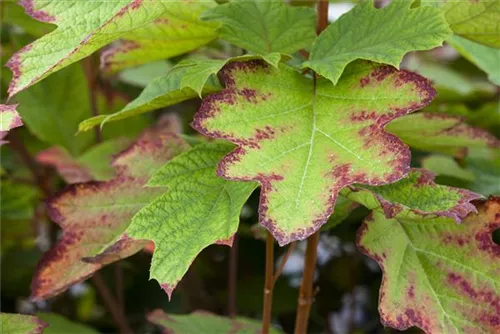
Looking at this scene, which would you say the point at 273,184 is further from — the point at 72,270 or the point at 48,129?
the point at 48,129

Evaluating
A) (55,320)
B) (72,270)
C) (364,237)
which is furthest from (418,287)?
(55,320)

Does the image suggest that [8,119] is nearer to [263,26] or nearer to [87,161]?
[263,26]

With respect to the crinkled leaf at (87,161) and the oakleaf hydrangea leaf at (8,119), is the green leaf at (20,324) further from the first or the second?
the crinkled leaf at (87,161)

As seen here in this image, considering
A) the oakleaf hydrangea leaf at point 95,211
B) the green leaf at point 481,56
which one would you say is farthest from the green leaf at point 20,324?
the green leaf at point 481,56

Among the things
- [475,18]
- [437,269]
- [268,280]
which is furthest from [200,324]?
[475,18]

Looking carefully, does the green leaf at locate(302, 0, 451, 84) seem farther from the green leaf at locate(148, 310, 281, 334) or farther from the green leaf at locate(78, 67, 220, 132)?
the green leaf at locate(148, 310, 281, 334)

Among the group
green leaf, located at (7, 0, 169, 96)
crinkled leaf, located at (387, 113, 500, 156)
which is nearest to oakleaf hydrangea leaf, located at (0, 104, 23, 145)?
green leaf, located at (7, 0, 169, 96)
